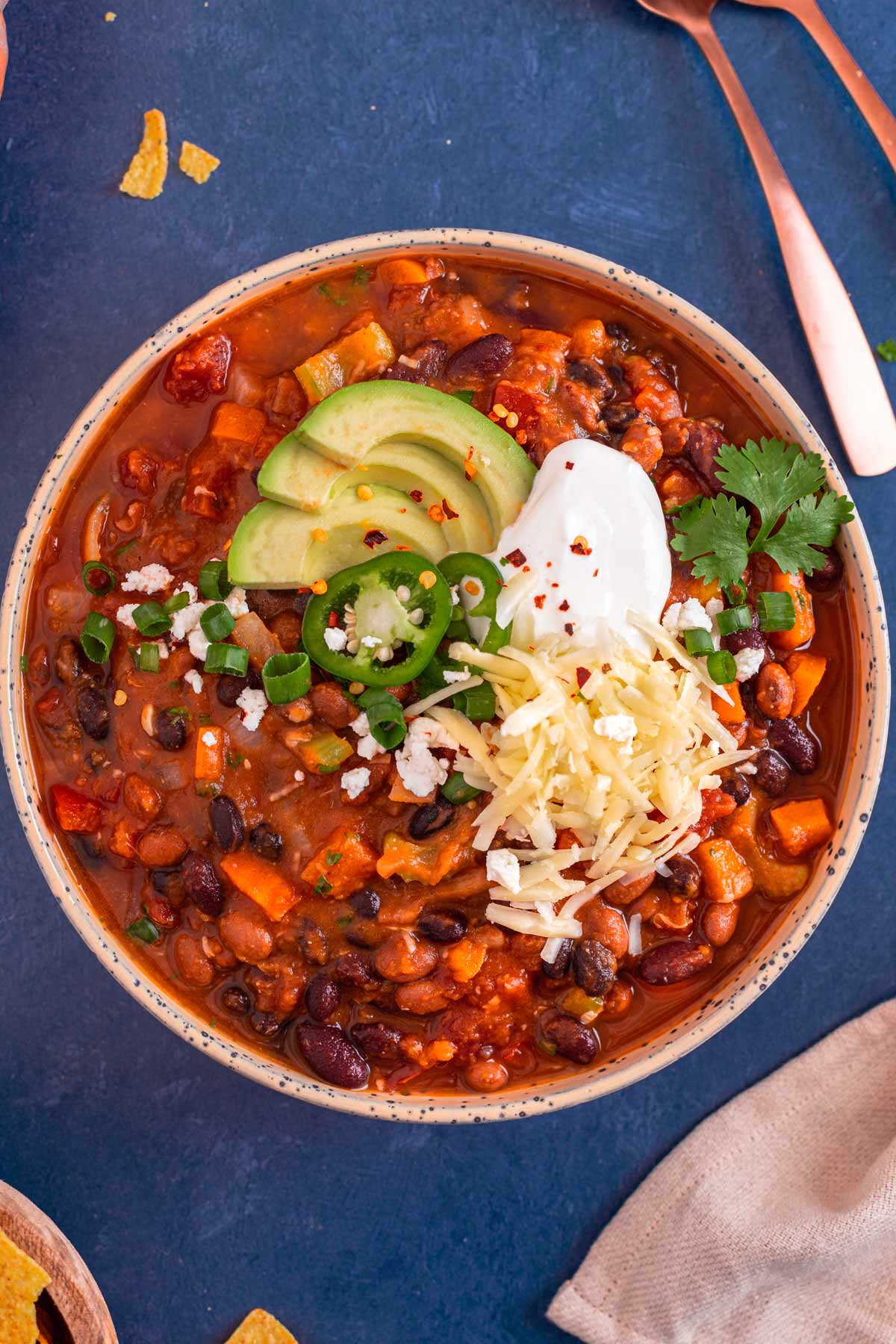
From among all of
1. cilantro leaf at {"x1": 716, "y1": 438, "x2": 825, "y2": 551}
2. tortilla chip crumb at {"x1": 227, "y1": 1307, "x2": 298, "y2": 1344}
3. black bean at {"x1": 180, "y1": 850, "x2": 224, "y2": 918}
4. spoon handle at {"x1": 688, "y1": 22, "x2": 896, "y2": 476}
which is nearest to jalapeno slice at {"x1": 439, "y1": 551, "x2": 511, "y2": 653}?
cilantro leaf at {"x1": 716, "y1": 438, "x2": 825, "y2": 551}

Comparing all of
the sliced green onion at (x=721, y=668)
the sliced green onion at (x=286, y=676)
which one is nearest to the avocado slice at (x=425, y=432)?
the sliced green onion at (x=286, y=676)

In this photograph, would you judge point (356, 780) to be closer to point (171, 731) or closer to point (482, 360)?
point (171, 731)

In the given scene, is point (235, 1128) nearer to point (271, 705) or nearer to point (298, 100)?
point (271, 705)

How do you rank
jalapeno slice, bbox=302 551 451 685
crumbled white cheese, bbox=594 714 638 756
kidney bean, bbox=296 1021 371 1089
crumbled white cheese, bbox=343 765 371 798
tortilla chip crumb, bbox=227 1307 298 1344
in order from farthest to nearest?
1. tortilla chip crumb, bbox=227 1307 298 1344
2. kidney bean, bbox=296 1021 371 1089
3. crumbled white cheese, bbox=343 765 371 798
4. jalapeno slice, bbox=302 551 451 685
5. crumbled white cheese, bbox=594 714 638 756

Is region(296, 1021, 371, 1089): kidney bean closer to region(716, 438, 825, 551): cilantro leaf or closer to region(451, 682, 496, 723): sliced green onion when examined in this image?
region(451, 682, 496, 723): sliced green onion

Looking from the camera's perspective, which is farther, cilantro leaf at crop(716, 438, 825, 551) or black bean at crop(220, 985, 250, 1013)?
black bean at crop(220, 985, 250, 1013)

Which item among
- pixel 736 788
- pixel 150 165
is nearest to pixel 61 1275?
pixel 736 788

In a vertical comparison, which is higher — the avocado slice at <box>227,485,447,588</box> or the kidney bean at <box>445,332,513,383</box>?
the kidney bean at <box>445,332,513,383</box>
